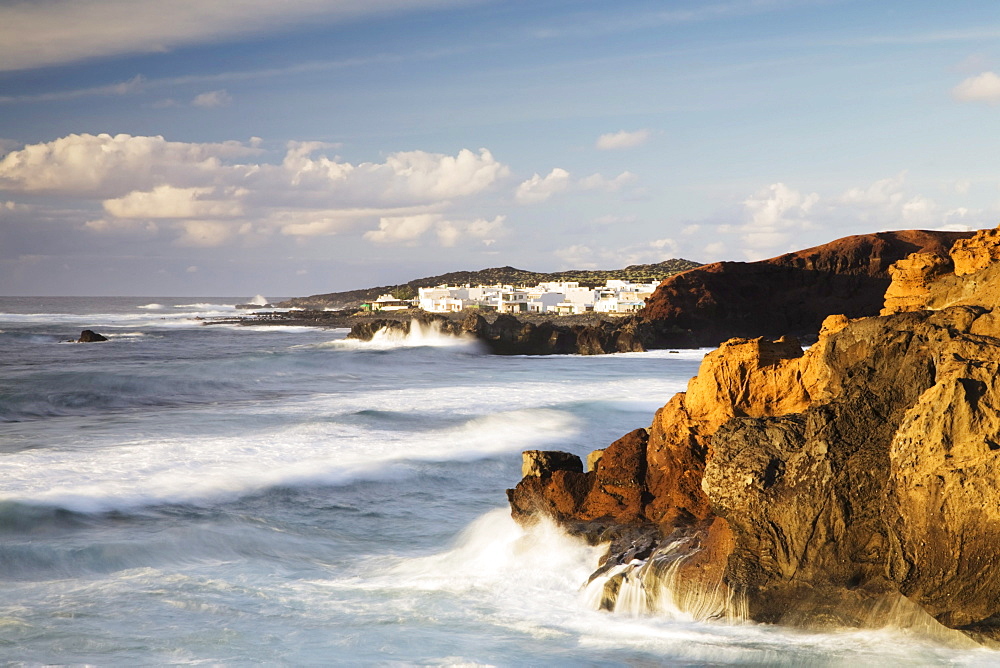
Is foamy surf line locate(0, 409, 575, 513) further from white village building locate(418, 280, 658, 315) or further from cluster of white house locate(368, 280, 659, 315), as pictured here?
cluster of white house locate(368, 280, 659, 315)

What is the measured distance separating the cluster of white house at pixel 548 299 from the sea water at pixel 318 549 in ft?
229

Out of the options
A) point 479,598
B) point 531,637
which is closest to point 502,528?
point 479,598

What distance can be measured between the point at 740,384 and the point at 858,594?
7.34ft

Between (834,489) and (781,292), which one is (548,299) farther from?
(834,489)

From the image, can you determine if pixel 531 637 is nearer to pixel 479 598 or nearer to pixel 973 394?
pixel 479 598

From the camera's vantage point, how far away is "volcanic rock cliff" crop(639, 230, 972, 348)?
2245 inches

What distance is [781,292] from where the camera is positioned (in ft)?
201

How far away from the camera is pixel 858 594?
6.61 metres

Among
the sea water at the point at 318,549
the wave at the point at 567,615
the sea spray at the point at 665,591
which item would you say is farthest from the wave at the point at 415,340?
the sea spray at the point at 665,591

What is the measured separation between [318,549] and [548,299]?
9592 centimetres

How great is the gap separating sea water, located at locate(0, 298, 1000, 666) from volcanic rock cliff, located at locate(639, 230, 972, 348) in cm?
3459

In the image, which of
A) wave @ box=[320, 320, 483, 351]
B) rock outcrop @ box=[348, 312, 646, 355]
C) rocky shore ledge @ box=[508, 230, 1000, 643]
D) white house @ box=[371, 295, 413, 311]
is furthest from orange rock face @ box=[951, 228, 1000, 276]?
white house @ box=[371, 295, 413, 311]

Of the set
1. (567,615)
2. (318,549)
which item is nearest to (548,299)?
(318,549)

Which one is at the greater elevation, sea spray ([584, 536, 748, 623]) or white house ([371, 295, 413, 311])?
white house ([371, 295, 413, 311])
